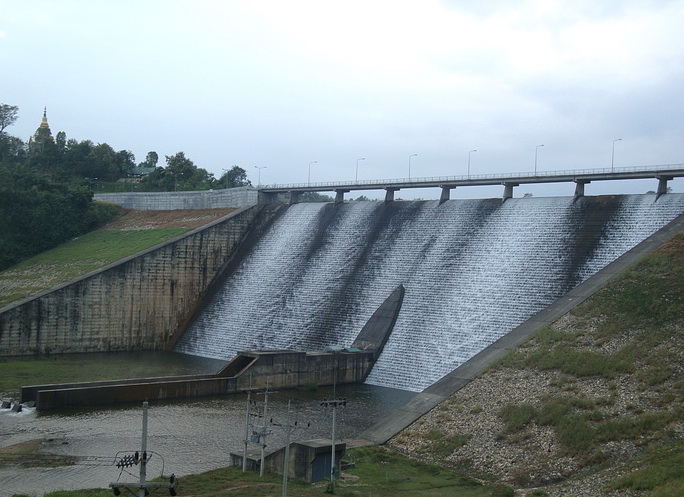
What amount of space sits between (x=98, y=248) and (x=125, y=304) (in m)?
10.6

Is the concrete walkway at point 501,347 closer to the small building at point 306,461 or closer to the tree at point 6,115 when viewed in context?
the small building at point 306,461

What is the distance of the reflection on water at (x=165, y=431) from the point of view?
19641 millimetres

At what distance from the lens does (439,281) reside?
1468 inches

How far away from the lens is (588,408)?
70.5ft

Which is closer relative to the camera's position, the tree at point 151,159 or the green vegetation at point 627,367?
the green vegetation at point 627,367

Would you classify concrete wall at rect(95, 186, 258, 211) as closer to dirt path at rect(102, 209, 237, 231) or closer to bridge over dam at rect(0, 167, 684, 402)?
dirt path at rect(102, 209, 237, 231)

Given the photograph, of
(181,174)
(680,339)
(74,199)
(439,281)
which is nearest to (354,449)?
(680,339)

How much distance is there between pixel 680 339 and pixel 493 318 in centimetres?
980

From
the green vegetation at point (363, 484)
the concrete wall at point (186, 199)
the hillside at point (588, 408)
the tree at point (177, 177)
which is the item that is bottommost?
the green vegetation at point (363, 484)

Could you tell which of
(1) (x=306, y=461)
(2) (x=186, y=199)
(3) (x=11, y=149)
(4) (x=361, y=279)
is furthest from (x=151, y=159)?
(1) (x=306, y=461)

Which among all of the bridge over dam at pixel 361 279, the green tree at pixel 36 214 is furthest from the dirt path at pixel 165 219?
the bridge over dam at pixel 361 279

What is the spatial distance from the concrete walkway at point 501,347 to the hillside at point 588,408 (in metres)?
0.53

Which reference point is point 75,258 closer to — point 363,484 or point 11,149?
point 363,484

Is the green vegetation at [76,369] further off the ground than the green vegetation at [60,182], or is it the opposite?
the green vegetation at [60,182]
